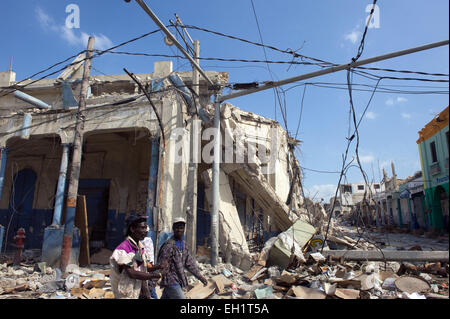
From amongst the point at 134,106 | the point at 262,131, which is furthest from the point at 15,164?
the point at 262,131

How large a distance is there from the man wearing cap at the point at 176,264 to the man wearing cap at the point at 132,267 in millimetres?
330

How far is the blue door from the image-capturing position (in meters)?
12.8

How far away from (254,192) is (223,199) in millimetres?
1712

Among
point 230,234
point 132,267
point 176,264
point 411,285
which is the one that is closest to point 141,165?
point 230,234

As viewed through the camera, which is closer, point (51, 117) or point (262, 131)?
point (51, 117)

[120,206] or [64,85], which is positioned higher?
[64,85]

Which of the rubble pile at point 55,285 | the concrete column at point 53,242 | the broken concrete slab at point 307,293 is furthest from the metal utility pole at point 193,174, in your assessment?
the concrete column at point 53,242

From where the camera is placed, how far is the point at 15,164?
13453mm

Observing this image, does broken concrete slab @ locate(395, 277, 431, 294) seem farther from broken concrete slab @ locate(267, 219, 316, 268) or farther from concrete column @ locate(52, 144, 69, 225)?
concrete column @ locate(52, 144, 69, 225)

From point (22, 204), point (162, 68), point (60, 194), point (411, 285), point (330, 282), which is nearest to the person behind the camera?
point (411, 285)

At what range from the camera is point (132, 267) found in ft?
9.43

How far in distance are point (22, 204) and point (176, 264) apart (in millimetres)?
12836

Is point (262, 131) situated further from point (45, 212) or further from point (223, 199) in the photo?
point (45, 212)

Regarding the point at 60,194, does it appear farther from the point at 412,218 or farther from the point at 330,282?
the point at 412,218
